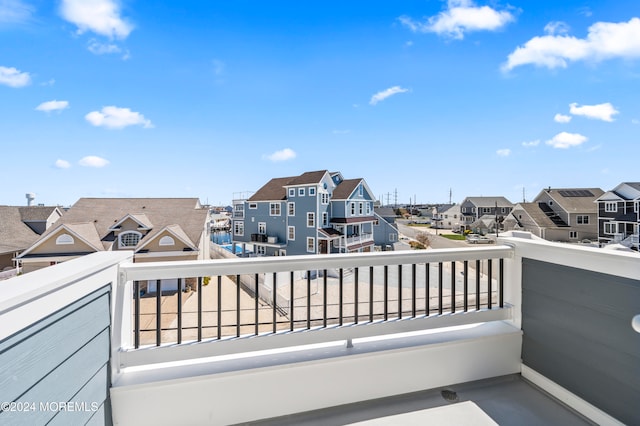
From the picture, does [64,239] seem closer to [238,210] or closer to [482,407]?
[238,210]

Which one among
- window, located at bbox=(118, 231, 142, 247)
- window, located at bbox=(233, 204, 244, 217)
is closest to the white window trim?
window, located at bbox=(233, 204, 244, 217)

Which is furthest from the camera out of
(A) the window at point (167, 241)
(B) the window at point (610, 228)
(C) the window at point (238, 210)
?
(C) the window at point (238, 210)

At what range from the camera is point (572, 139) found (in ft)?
53.4

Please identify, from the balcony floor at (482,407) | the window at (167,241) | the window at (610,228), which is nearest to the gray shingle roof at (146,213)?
the window at (167,241)

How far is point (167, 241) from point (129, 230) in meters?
2.00

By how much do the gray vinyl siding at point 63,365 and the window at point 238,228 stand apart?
16.7m

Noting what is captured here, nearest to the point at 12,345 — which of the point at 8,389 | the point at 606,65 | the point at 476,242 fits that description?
the point at 8,389

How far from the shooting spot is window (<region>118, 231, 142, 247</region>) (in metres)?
11.3

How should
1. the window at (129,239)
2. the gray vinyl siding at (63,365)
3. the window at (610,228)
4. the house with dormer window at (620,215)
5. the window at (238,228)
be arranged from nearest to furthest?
the gray vinyl siding at (63,365) < the window at (129,239) < the house with dormer window at (620,215) < the window at (610,228) < the window at (238,228)

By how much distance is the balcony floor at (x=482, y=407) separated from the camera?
57.8 inches

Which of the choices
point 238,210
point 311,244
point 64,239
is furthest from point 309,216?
point 64,239

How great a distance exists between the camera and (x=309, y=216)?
1474 cm

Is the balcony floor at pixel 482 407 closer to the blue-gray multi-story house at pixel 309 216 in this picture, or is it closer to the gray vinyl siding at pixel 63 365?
the gray vinyl siding at pixel 63 365

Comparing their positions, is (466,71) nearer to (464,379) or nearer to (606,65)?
(606,65)
